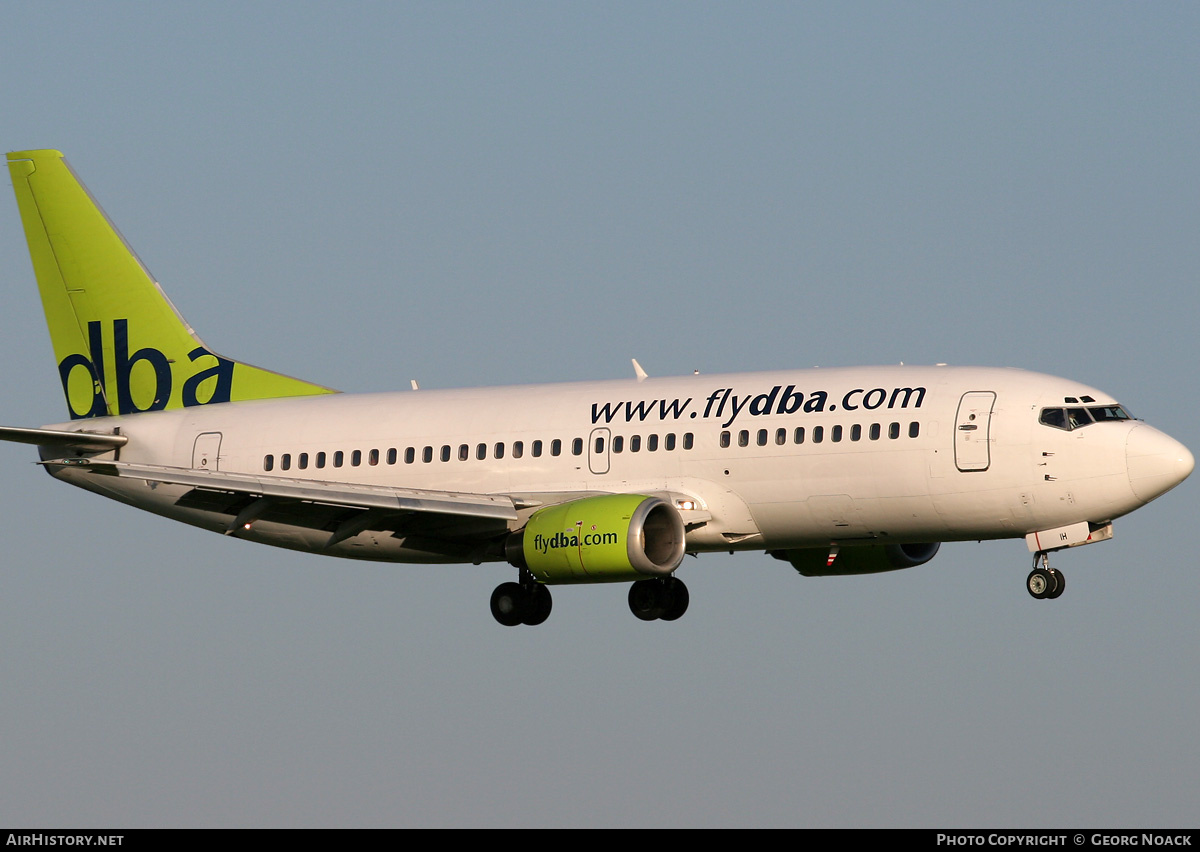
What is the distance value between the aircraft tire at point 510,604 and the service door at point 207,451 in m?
8.08

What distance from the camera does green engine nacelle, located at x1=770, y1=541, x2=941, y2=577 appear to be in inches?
1801

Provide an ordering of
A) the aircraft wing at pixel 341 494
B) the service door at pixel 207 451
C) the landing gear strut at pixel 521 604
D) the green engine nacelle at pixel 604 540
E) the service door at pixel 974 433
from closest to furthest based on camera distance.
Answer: the service door at pixel 974 433, the green engine nacelle at pixel 604 540, the aircraft wing at pixel 341 494, the landing gear strut at pixel 521 604, the service door at pixel 207 451

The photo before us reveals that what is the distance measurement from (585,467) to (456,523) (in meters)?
3.20

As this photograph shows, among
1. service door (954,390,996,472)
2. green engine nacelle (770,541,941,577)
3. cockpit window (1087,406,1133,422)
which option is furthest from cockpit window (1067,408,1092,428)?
green engine nacelle (770,541,941,577)

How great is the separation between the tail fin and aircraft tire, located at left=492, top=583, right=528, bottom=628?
26.8 ft

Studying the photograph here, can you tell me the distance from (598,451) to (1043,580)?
998cm

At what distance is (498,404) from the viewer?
150 ft

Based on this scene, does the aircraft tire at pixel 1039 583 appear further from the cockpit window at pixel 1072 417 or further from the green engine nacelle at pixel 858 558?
the green engine nacelle at pixel 858 558

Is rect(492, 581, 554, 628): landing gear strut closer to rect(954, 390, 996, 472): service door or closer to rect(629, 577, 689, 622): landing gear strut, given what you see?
rect(629, 577, 689, 622): landing gear strut

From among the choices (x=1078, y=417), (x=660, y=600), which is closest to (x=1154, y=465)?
(x=1078, y=417)

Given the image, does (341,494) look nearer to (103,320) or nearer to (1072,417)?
(103,320)

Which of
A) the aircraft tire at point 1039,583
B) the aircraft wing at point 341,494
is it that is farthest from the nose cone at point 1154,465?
the aircraft wing at point 341,494

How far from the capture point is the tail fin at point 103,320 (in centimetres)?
5078

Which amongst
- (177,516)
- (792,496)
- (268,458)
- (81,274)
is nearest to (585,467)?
(792,496)
